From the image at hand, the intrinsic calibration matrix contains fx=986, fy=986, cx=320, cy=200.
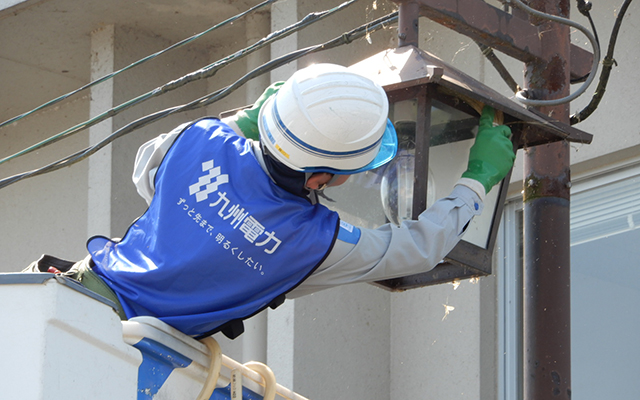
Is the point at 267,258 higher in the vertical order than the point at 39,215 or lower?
lower

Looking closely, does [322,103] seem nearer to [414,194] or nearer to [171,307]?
[414,194]

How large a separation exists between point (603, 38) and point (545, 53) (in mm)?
1636

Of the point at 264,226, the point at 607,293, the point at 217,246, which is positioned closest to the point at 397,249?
the point at 264,226

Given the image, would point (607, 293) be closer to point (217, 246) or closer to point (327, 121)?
point (327, 121)

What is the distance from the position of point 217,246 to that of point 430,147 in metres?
0.95

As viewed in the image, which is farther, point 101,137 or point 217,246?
point 101,137

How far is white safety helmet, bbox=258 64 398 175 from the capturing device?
333 cm

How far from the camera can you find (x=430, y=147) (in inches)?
146

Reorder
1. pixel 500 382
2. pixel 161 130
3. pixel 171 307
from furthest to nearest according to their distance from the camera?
pixel 161 130, pixel 500 382, pixel 171 307

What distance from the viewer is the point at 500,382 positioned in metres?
6.04

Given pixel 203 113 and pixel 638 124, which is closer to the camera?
pixel 638 124

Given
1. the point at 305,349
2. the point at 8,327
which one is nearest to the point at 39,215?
the point at 305,349

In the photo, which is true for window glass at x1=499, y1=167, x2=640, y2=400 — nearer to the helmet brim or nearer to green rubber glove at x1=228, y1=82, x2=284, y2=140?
the helmet brim

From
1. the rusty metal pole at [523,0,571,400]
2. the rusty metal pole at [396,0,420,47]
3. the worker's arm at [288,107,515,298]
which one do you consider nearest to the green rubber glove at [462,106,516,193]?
the worker's arm at [288,107,515,298]
